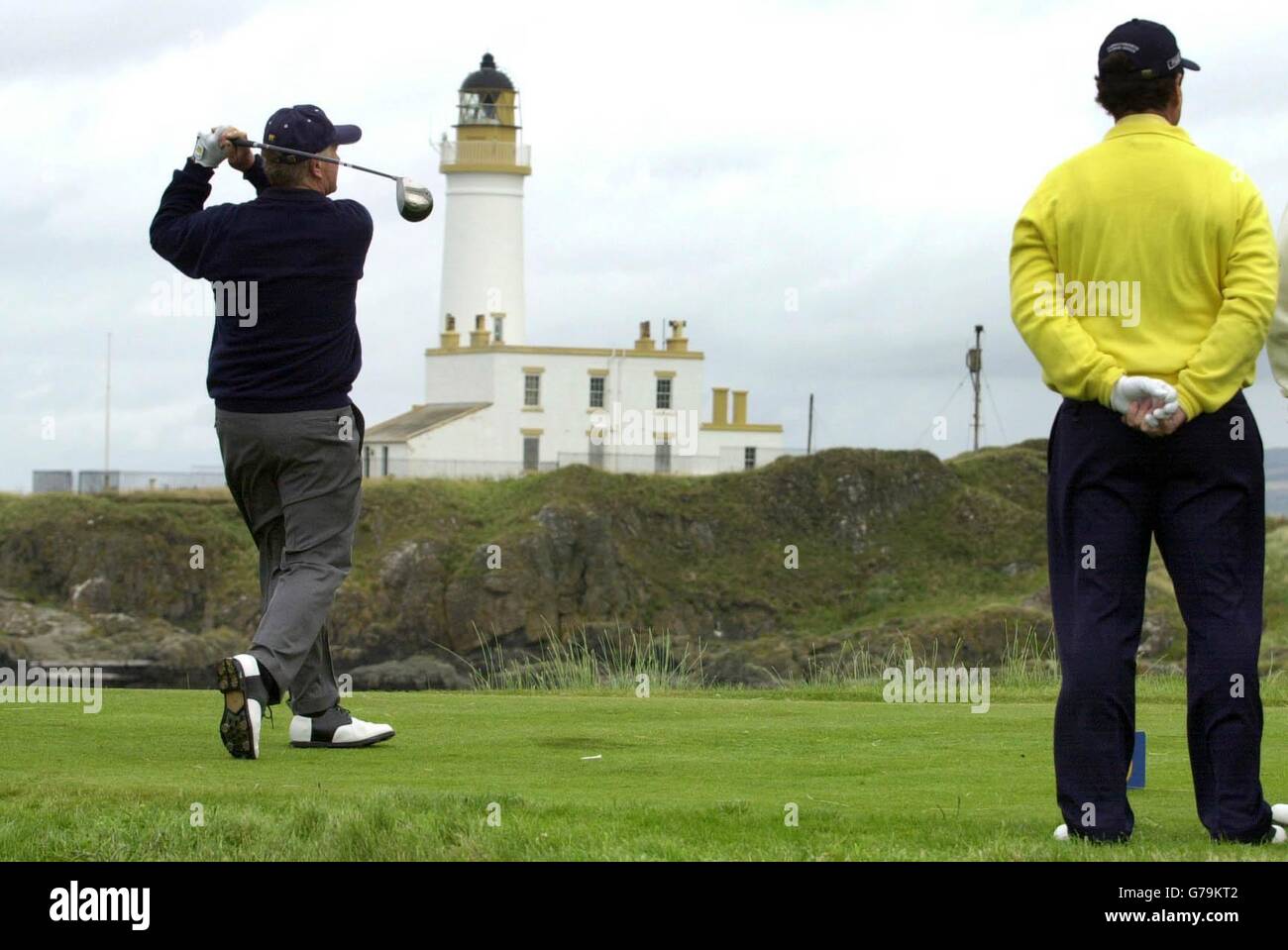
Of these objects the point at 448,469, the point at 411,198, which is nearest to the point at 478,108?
the point at 448,469

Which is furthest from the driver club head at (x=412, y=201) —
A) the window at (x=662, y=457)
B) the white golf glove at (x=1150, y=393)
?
the window at (x=662, y=457)

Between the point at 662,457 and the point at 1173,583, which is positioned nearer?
the point at 1173,583

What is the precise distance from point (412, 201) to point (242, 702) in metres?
2.35

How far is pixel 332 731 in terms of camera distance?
9.09 meters

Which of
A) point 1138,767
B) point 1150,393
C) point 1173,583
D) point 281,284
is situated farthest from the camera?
point 281,284

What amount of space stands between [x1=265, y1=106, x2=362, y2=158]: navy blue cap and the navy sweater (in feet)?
0.69

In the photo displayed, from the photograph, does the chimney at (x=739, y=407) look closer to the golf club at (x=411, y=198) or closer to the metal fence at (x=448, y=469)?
the metal fence at (x=448, y=469)

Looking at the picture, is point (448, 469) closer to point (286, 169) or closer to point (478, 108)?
point (478, 108)

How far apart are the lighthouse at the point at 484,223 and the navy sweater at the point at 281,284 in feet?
267

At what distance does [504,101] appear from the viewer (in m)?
93.2

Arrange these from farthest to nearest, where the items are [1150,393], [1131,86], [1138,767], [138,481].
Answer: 1. [138,481]
2. [1138,767]
3. [1131,86]
4. [1150,393]

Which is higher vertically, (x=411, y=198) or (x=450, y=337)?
(x=450, y=337)

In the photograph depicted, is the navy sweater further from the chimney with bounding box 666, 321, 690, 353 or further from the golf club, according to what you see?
the chimney with bounding box 666, 321, 690, 353

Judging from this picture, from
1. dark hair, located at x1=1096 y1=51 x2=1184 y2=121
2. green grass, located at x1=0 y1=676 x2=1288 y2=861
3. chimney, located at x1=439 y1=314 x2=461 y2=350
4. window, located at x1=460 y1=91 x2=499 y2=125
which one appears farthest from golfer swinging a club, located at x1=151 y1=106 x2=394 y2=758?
window, located at x1=460 y1=91 x2=499 y2=125
